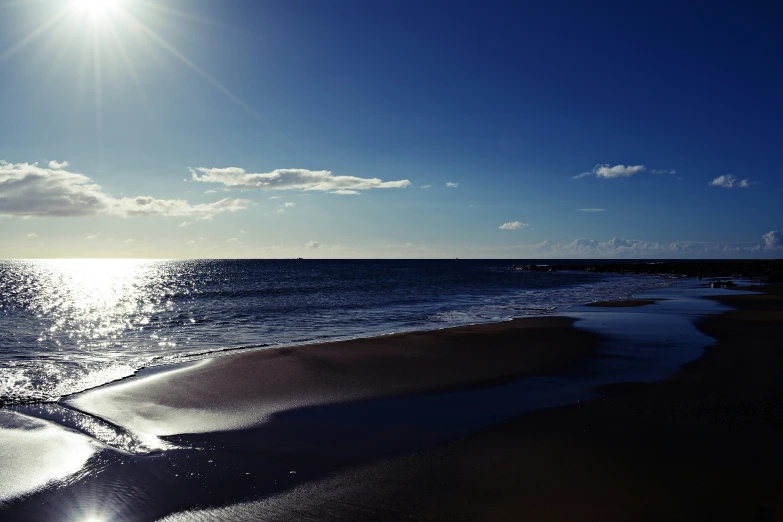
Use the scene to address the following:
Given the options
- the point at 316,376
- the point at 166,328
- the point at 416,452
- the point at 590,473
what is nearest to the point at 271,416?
the point at 316,376

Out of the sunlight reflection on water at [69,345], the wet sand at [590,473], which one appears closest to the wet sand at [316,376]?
the sunlight reflection on water at [69,345]

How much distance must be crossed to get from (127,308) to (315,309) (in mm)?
16511

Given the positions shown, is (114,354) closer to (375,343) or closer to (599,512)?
(375,343)

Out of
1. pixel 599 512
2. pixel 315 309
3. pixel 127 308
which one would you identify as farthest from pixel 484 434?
pixel 127 308

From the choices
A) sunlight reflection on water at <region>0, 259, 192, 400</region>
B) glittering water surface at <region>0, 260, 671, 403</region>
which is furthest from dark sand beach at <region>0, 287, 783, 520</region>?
glittering water surface at <region>0, 260, 671, 403</region>

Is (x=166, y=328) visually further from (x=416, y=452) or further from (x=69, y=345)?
(x=416, y=452)

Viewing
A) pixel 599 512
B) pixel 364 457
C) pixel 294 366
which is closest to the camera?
pixel 599 512

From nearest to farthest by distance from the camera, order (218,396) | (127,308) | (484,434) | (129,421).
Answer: (484,434) → (129,421) → (218,396) → (127,308)

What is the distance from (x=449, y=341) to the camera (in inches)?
798

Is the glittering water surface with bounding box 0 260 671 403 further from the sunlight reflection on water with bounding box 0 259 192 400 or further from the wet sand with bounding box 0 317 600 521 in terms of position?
the wet sand with bounding box 0 317 600 521

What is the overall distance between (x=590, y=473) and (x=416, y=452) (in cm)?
282

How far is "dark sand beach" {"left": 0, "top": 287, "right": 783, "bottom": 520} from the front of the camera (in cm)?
656

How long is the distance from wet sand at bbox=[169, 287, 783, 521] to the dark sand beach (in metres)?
0.03

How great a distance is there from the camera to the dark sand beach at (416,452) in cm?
656
